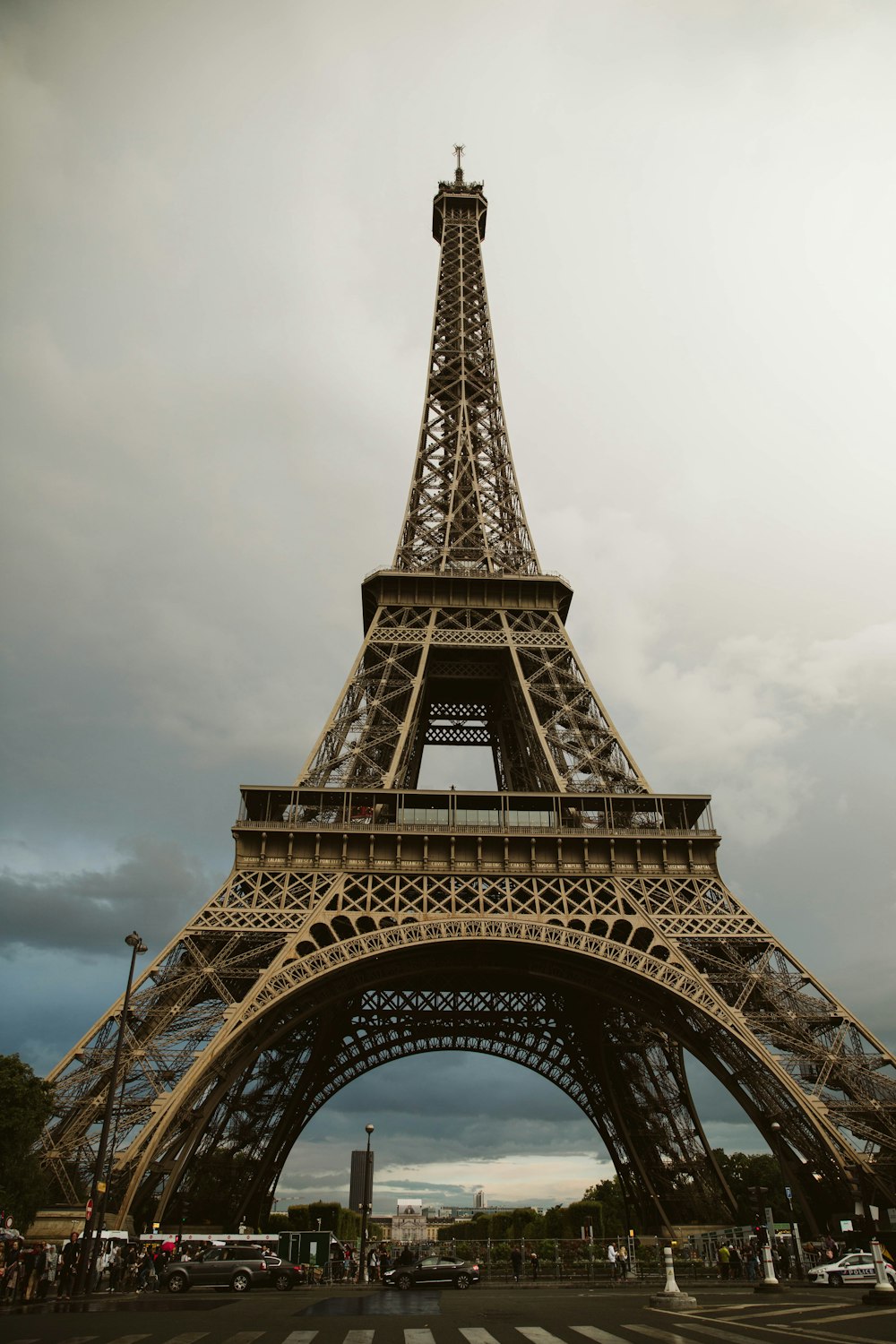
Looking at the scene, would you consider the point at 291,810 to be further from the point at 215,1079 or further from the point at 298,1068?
the point at 298,1068

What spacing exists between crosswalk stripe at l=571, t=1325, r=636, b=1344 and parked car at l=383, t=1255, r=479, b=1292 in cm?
1719

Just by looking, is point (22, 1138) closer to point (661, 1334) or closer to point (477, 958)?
point (477, 958)

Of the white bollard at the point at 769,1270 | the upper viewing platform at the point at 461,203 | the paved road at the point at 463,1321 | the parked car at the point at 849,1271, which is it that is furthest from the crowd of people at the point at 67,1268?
the upper viewing platform at the point at 461,203

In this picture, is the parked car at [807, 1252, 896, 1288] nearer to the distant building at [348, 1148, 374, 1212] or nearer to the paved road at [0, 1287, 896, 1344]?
the paved road at [0, 1287, 896, 1344]

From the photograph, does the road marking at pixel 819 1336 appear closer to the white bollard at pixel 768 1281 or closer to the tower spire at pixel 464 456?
the white bollard at pixel 768 1281

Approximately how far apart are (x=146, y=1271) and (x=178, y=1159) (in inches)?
141

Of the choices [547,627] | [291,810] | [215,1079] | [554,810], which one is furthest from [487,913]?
[547,627]

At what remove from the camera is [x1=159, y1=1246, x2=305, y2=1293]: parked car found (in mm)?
28766

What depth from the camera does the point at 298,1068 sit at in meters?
44.3

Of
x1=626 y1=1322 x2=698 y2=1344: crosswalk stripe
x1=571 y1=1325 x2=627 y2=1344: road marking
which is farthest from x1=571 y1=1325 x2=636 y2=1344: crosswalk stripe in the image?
x1=626 y1=1322 x2=698 y2=1344: crosswalk stripe

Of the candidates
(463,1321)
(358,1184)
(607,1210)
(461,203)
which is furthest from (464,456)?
(607,1210)

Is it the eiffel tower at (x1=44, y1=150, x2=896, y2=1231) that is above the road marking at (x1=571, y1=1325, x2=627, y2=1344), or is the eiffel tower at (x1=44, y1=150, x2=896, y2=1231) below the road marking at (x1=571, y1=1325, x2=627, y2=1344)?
above

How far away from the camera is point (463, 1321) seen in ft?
56.5

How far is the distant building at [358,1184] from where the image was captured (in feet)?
94.4
